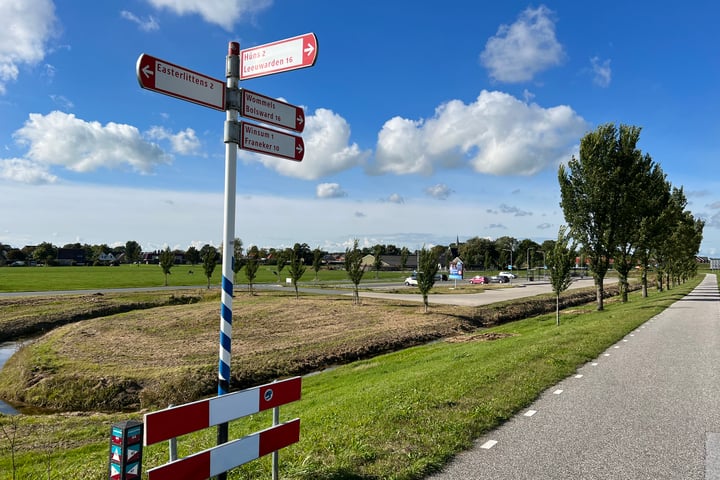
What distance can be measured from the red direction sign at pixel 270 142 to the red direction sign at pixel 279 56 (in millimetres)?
530

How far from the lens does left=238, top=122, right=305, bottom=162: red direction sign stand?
420cm

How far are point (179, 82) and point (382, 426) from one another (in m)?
4.39

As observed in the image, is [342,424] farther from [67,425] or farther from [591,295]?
[591,295]

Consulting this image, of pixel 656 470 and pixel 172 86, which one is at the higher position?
pixel 172 86

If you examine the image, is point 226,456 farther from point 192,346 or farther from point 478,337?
point 478,337

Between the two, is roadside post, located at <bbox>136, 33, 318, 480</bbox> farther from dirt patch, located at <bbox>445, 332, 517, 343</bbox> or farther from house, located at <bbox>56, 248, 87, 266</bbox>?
house, located at <bbox>56, 248, 87, 266</bbox>

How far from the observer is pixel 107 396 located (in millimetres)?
12898

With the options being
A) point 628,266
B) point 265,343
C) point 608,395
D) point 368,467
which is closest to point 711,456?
point 608,395

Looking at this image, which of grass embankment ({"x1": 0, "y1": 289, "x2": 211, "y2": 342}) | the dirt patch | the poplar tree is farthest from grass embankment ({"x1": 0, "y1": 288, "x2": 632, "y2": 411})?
the poplar tree

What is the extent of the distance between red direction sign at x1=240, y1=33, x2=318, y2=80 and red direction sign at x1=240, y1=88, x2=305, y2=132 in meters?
0.22

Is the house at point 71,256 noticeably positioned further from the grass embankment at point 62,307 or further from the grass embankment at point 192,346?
the grass embankment at point 192,346

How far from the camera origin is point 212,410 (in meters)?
3.40

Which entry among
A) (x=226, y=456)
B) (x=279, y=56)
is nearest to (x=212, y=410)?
(x=226, y=456)

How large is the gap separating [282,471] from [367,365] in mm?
11261
